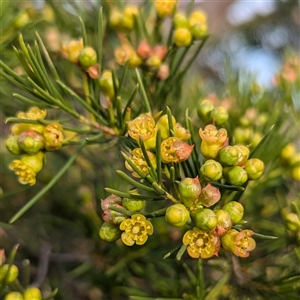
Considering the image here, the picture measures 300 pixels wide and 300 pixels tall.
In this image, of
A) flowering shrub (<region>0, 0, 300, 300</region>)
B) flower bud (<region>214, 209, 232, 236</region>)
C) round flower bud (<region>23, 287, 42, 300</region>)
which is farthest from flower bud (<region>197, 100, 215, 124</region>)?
round flower bud (<region>23, 287, 42, 300</region>)

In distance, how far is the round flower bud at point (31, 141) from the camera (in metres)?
0.40

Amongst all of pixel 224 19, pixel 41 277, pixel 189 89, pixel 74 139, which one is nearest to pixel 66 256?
pixel 41 277

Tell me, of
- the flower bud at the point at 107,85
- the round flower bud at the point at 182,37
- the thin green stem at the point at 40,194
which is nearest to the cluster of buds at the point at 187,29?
the round flower bud at the point at 182,37

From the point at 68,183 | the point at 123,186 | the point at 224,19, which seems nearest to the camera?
the point at 123,186

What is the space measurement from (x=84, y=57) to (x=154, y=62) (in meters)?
0.11

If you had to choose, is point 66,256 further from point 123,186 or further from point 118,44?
point 118,44

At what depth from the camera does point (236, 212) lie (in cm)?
36

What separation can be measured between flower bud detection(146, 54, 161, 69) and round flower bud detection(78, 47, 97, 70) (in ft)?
0.31

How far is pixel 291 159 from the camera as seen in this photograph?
527mm

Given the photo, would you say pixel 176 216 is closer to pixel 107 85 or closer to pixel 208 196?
pixel 208 196

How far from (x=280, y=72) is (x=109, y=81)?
0.39m

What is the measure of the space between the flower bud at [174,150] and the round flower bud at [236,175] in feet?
0.13

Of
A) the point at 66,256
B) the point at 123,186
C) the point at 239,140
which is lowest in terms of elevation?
the point at 66,256

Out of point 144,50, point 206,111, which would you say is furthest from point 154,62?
point 206,111
